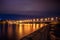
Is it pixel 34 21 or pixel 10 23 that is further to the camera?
pixel 10 23

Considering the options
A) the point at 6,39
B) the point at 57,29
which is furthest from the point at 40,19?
the point at 57,29

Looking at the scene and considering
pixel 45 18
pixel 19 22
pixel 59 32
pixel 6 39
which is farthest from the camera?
pixel 19 22

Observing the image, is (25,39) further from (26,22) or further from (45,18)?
(26,22)

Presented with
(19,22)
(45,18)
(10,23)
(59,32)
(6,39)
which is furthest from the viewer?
(10,23)

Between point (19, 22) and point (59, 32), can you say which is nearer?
point (59, 32)

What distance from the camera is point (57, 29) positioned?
2.64 m

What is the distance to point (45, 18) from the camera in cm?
658

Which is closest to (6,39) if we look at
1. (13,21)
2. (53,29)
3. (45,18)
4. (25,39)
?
(53,29)

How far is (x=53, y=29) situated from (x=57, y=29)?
110 millimetres

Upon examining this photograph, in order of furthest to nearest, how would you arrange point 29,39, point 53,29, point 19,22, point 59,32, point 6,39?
1. point 19,22
2. point 6,39
3. point 53,29
4. point 59,32
5. point 29,39

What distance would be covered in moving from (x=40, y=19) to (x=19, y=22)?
46.4 inches

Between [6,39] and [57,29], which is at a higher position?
[57,29]

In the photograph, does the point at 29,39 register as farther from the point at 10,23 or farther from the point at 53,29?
the point at 10,23

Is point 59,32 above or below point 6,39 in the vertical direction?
above
